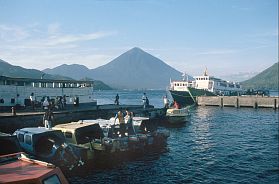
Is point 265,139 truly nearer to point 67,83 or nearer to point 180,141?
point 180,141

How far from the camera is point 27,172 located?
10102 millimetres

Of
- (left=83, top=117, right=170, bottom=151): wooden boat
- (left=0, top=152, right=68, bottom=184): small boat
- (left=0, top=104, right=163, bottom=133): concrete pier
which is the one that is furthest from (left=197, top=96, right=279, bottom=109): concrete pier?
(left=0, top=152, right=68, bottom=184): small boat

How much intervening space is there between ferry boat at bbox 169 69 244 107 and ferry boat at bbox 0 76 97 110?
40.6m

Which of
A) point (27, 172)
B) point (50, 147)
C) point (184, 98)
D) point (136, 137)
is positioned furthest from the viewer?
point (184, 98)

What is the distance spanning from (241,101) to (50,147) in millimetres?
66944

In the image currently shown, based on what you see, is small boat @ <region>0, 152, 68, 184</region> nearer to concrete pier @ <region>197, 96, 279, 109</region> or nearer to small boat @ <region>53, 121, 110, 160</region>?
small boat @ <region>53, 121, 110, 160</region>

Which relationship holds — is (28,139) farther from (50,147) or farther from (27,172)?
(27,172)

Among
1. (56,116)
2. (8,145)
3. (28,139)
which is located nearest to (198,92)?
(56,116)

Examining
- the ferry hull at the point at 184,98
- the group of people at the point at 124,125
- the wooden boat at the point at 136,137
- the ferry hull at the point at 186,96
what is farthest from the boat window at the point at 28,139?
the ferry hull at the point at 184,98

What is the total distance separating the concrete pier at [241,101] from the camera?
73750mm

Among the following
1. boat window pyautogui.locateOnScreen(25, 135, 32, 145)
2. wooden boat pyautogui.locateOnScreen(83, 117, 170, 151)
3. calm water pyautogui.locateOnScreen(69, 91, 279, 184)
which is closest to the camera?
boat window pyautogui.locateOnScreen(25, 135, 32, 145)

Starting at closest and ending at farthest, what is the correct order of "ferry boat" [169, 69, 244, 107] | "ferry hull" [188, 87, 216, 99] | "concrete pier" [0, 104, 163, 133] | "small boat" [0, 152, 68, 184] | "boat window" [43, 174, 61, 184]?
"small boat" [0, 152, 68, 184], "boat window" [43, 174, 61, 184], "concrete pier" [0, 104, 163, 133], "ferry boat" [169, 69, 244, 107], "ferry hull" [188, 87, 216, 99]

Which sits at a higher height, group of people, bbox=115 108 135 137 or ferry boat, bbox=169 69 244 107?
ferry boat, bbox=169 69 244 107

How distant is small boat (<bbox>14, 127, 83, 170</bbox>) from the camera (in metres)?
18.3
